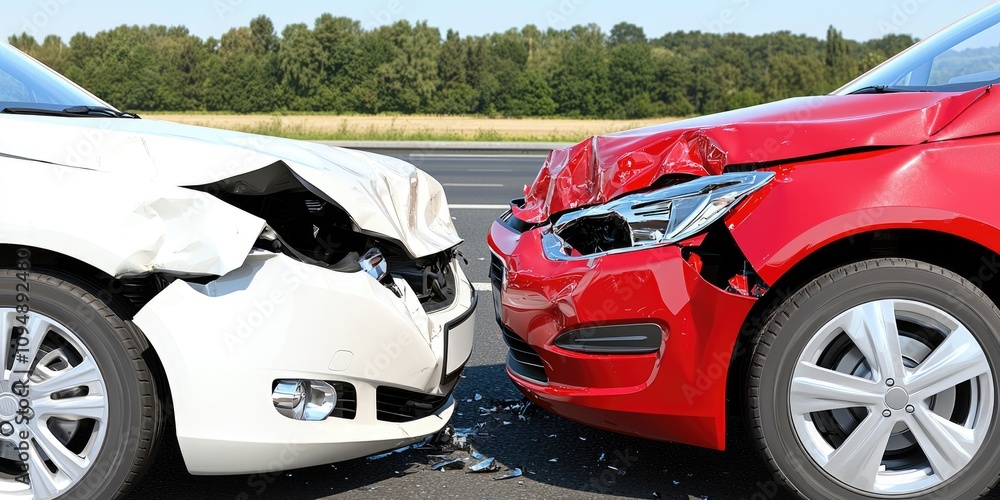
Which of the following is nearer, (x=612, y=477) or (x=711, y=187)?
(x=711, y=187)

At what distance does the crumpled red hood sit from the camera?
2.16m

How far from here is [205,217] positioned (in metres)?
2.07

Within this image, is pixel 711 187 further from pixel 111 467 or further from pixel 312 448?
pixel 111 467

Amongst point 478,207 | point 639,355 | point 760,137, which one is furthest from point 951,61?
point 478,207

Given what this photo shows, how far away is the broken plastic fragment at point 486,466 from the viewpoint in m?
2.67

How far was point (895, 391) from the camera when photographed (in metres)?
2.13

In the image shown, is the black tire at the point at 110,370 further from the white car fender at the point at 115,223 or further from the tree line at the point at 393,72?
the tree line at the point at 393,72

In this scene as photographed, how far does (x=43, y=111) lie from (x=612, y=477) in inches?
88.8

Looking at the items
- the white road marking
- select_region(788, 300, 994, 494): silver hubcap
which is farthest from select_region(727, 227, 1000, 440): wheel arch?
the white road marking

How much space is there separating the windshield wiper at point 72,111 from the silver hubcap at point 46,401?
95 centimetres

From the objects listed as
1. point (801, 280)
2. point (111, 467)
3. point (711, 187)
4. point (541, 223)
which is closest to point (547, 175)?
point (541, 223)

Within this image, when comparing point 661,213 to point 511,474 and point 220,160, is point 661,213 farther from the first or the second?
point 220,160

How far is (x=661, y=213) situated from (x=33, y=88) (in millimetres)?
2395

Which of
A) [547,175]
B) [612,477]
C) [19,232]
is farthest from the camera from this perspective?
[547,175]
